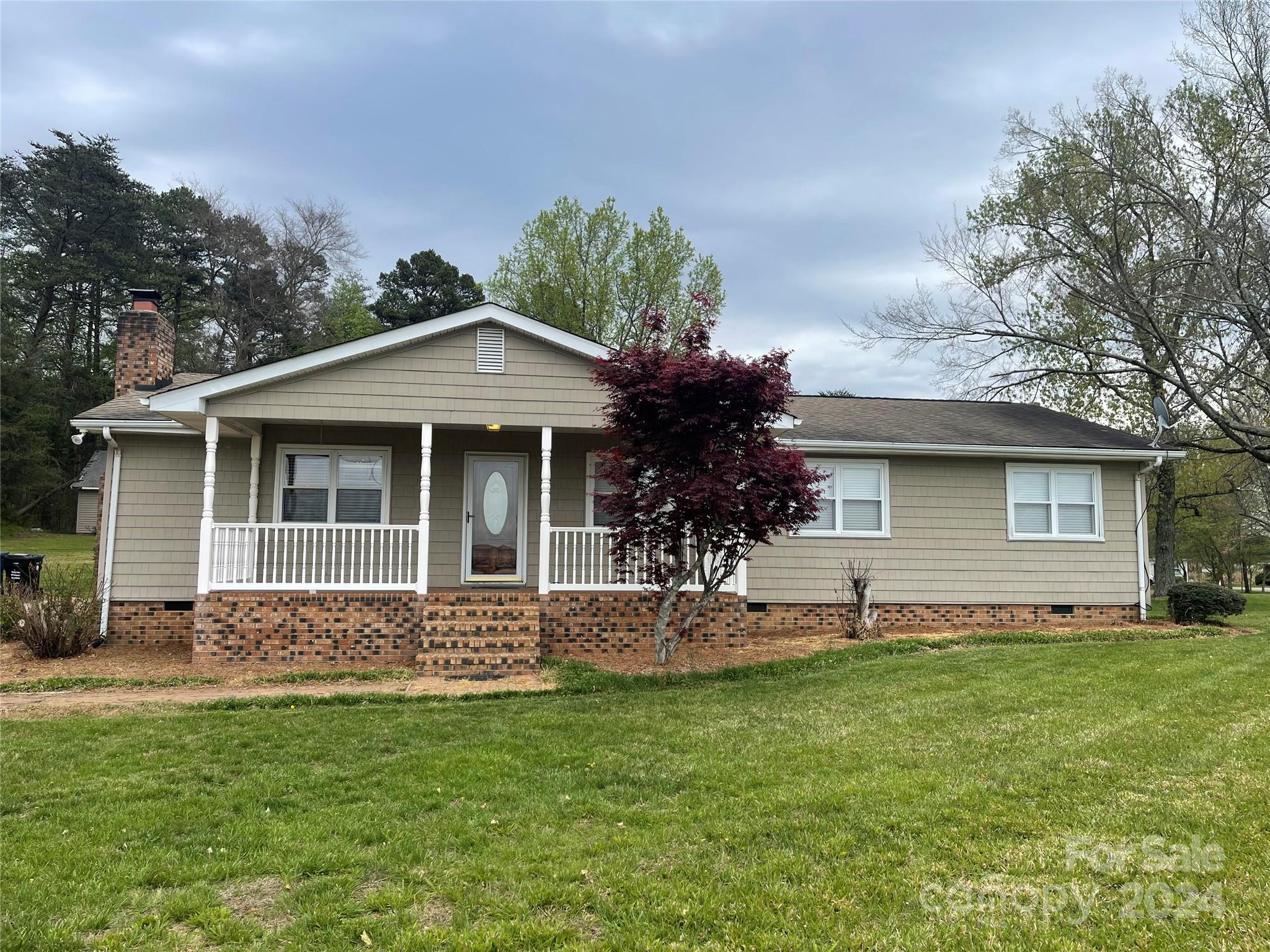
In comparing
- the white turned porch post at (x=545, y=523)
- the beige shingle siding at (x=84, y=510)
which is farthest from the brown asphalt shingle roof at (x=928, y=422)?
the beige shingle siding at (x=84, y=510)

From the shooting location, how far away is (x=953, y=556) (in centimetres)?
1265

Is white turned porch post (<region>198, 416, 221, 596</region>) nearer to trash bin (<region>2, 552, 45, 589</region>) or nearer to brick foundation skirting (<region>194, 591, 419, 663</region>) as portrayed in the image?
brick foundation skirting (<region>194, 591, 419, 663</region>)

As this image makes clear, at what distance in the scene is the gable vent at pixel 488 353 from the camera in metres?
10.2

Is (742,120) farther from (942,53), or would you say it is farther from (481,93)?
(481,93)

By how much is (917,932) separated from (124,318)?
14745 millimetres

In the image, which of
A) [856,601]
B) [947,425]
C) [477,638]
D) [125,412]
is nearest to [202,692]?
[477,638]

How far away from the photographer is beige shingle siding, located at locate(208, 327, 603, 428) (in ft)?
32.7

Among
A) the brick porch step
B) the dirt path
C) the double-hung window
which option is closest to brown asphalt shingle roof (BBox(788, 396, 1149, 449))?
the double-hung window

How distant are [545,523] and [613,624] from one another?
63.4 inches

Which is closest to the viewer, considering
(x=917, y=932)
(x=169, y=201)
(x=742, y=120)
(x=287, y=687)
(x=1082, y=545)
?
(x=917, y=932)

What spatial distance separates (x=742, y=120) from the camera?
579 inches

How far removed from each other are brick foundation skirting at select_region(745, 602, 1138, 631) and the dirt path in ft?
16.6

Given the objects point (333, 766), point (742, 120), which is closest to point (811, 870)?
point (333, 766)

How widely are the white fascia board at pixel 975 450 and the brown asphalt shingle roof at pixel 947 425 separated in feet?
0.22
